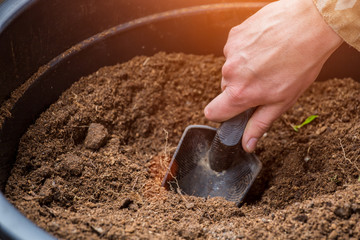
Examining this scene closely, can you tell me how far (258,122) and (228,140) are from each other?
13 centimetres

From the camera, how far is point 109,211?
1143mm

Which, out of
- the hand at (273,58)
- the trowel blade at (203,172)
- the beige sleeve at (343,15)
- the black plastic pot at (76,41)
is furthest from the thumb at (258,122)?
the black plastic pot at (76,41)

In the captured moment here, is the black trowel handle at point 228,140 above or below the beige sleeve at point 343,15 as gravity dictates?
below

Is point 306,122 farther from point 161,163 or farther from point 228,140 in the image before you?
point 161,163

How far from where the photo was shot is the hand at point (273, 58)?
3.75 ft

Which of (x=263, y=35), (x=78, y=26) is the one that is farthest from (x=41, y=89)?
(x=263, y=35)

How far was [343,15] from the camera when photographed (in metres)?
1.08

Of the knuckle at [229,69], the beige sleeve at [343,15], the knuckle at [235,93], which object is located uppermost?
the beige sleeve at [343,15]

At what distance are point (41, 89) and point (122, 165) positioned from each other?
405mm

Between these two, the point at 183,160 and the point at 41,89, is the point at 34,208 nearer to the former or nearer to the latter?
the point at 41,89

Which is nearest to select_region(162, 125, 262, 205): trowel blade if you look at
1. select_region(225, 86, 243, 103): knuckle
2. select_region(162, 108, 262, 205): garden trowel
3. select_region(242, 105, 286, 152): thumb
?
→ select_region(162, 108, 262, 205): garden trowel

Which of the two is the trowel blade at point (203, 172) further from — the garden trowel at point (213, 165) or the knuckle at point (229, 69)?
the knuckle at point (229, 69)

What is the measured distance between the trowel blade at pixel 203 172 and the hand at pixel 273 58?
7.8 inches

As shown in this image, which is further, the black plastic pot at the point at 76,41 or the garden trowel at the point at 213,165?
the garden trowel at the point at 213,165
